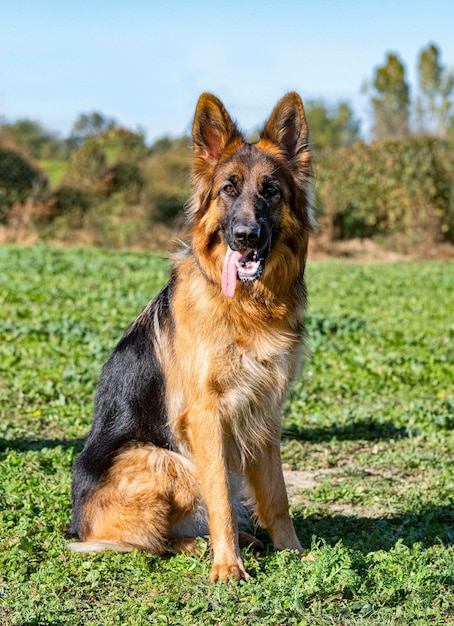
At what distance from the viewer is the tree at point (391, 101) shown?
22.3 meters

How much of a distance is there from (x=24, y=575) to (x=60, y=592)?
0.29 m

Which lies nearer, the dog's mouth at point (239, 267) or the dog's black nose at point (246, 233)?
the dog's black nose at point (246, 233)

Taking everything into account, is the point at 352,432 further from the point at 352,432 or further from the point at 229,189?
the point at 229,189

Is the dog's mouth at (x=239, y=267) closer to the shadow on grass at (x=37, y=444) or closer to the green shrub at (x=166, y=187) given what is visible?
the shadow on grass at (x=37, y=444)

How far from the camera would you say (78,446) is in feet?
19.7

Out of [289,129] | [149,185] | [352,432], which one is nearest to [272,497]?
[289,129]

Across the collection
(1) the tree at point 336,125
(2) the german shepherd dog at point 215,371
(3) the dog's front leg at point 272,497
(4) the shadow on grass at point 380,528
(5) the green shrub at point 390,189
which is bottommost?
(4) the shadow on grass at point 380,528

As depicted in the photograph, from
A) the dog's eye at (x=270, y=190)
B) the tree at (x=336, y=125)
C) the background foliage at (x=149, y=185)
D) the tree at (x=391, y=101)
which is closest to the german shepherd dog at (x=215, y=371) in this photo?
the dog's eye at (x=270, y=190)

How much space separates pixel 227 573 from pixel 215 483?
46 centimetres

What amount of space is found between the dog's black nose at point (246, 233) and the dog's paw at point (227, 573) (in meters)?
1.71

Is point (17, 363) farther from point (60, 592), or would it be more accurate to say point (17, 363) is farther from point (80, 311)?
point (60, 592)

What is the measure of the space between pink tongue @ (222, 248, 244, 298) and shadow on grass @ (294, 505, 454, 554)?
1.59 metres

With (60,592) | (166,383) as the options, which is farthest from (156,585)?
(166,383)

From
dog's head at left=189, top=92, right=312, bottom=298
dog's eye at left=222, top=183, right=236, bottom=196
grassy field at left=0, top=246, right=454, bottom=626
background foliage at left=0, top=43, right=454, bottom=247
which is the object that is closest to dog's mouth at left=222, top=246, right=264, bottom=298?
dog's head at left=189, top=92, right=312, bottom=298
